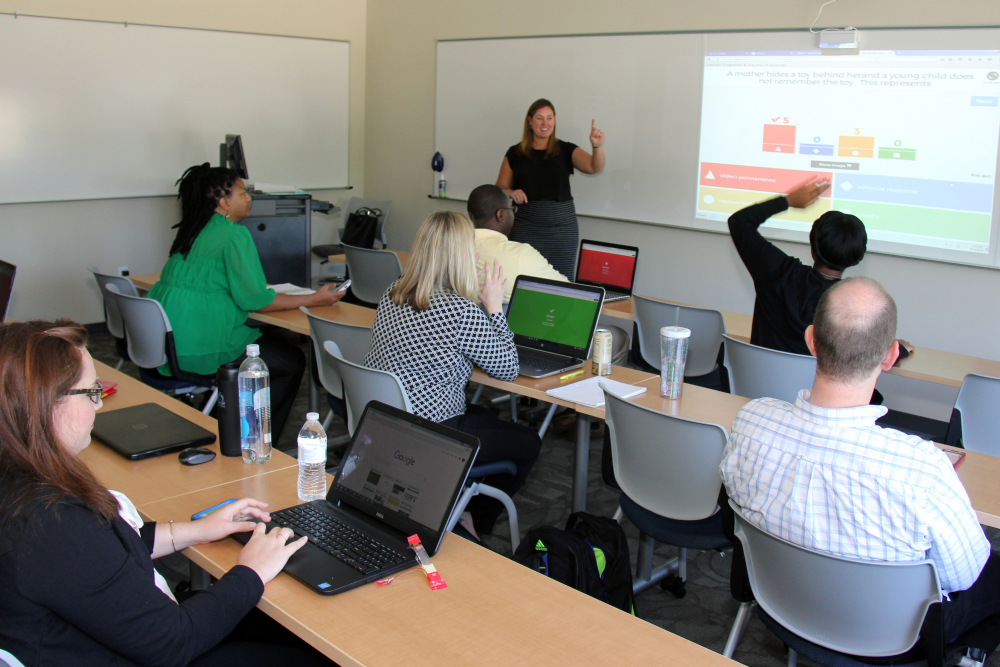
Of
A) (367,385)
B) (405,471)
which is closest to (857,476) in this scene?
(405,471)

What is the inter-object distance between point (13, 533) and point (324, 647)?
0.50 meters

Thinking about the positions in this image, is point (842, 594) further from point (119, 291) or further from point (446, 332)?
point (119, 291)

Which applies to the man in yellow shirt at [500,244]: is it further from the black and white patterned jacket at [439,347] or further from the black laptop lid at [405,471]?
the black laptop lid at [405,471]

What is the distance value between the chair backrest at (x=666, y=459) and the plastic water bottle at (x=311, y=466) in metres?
0.87

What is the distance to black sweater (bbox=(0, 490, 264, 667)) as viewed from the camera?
1.21 m

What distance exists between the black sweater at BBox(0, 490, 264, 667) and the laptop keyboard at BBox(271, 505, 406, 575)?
1.11ft

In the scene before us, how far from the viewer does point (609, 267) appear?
4523 millimetres

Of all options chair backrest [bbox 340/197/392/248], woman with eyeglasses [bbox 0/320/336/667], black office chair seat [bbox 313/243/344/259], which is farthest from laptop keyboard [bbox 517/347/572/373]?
chair backrest [bbox 340/197/392/248]

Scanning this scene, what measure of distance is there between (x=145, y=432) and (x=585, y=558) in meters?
1.24

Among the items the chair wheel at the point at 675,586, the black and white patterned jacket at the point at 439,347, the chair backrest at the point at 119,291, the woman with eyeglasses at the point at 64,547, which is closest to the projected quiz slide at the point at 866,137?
the chair wheel at the point at 675,586

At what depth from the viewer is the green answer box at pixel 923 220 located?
4.35m

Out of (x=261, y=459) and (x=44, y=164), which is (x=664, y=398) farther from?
(x=44, y=164)

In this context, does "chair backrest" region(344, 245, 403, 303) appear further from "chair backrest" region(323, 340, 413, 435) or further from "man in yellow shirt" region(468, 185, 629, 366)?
"chair backrest" region(323, 340, 413, 435)

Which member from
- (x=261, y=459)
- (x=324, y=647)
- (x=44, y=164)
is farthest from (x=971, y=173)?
(x=44, y=164)
